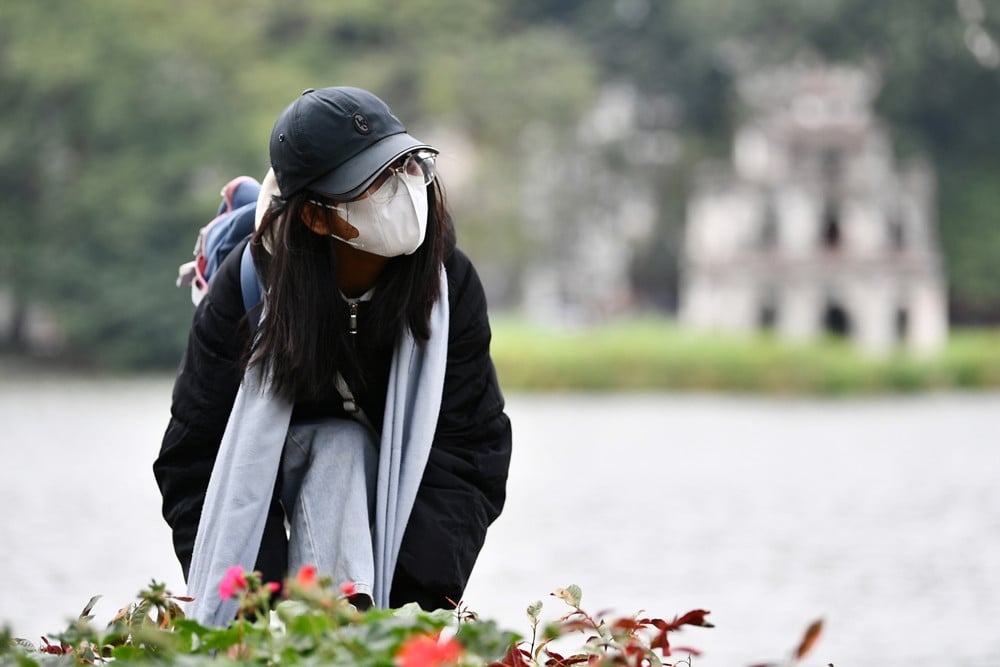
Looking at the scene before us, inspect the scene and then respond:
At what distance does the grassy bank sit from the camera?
1073 inches

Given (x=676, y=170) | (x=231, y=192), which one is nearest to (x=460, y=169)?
(x=676, y=170)

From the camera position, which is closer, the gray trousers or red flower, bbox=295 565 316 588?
red flower, bbox=295 565 316 588

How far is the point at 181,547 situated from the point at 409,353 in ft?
1.66

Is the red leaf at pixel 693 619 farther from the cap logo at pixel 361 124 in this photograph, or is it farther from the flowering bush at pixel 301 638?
the cap logo at pixel 361 124

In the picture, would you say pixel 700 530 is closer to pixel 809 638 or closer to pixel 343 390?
pixel 343 390

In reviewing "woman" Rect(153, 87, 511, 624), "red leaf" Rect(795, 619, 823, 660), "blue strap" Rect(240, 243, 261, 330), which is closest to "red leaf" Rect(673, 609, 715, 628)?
"red leaf" Rect(795, 619, 823, 660)

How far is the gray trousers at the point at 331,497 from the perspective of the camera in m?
2.88

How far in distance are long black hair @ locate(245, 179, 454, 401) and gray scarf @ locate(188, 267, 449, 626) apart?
3 centimetres

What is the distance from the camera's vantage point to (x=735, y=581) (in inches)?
329

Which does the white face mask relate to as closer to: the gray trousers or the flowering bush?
the gray trousers

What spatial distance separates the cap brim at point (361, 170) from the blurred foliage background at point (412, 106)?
2788 cm

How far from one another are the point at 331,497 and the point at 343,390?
0.18 meters

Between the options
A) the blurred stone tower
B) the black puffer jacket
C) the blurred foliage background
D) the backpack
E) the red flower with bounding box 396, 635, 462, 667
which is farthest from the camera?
the blurred stone tower

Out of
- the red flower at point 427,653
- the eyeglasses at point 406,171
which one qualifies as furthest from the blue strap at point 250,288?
the red flower at point 427,653
